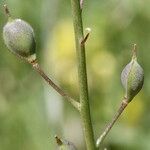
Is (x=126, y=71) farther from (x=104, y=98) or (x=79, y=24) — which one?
(x=104, y=98)

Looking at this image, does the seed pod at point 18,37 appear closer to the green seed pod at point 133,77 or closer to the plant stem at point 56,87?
the plant stem at point 56,87

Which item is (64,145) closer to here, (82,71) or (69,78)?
(82,71)

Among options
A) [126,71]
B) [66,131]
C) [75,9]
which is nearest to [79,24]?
[75,9]

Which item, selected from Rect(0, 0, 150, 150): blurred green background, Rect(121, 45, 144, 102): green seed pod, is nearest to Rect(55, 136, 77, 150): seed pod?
Rect(121, 45, 144, 102): green seed pod

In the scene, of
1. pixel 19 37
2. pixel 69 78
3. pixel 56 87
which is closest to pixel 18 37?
pixel 19 37

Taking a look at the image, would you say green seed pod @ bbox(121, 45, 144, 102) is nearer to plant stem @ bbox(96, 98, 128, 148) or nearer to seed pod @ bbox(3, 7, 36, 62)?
plant stem @ bbox(96, 98, 128, 148)

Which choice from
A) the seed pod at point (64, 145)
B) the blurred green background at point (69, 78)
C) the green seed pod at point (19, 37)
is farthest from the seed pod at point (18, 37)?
the blurred green background at point (69, 78)
